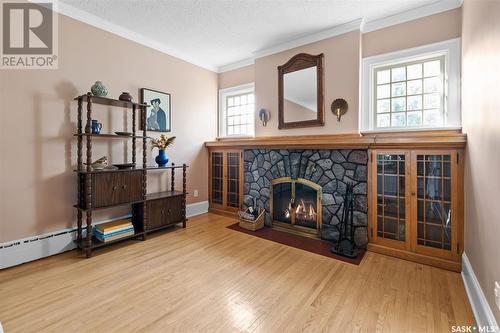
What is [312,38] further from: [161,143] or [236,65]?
[161,143]

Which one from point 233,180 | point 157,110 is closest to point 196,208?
point 233,180

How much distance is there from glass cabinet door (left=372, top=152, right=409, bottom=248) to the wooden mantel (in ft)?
0.50

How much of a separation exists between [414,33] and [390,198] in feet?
6.59

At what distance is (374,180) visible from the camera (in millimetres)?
2844

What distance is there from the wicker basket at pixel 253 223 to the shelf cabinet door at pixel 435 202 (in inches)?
78.1

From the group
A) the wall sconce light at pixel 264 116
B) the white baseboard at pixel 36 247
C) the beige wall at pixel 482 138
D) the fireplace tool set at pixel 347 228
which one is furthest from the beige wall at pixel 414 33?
the white baseboard at pixel 36 247

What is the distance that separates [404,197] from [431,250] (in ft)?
1.97

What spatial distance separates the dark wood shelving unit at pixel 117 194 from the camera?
8.88 feet

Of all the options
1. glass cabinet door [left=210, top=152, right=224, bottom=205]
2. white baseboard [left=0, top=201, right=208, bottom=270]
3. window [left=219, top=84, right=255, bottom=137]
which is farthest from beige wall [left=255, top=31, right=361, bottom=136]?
white baseboard [left=0, top=201, right=208, bottom=270]

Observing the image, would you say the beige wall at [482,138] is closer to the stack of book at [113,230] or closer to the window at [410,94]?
the window at [410,94]

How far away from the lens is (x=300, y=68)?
11.9ft

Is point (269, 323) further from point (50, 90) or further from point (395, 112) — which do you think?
point (50, 90)

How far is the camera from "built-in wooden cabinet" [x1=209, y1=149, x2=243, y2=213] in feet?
14.0

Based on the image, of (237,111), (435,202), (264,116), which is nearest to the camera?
(435,202)
